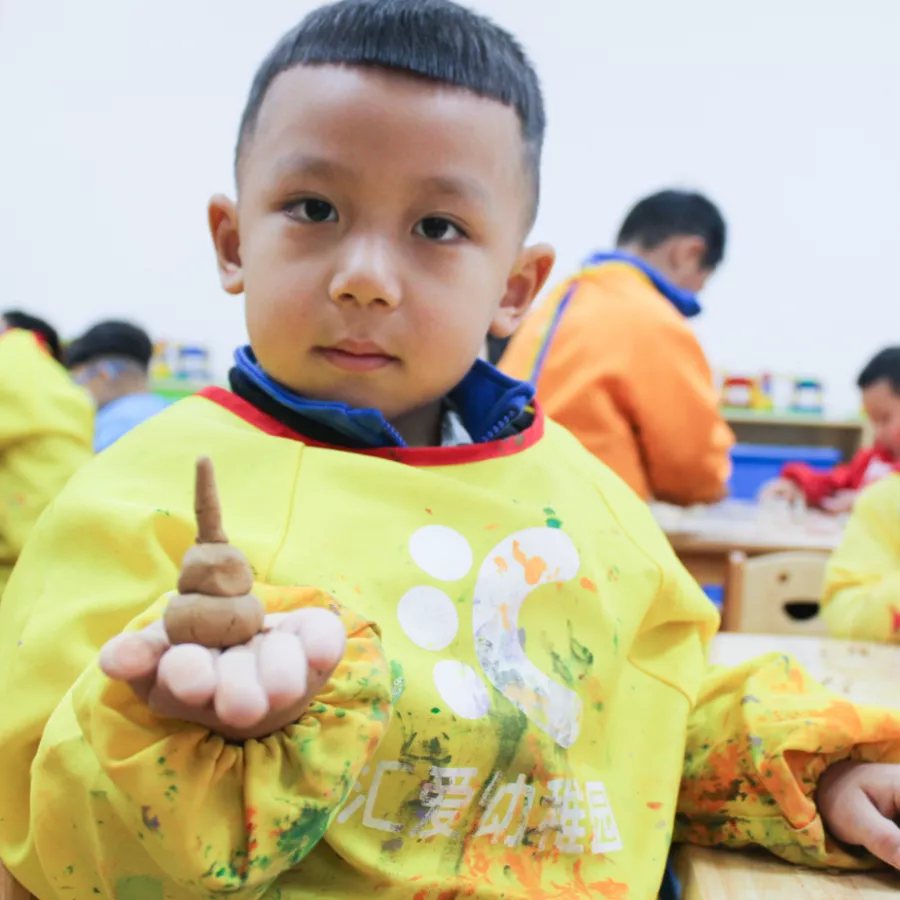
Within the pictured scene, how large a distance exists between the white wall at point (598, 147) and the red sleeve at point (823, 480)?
1.91m

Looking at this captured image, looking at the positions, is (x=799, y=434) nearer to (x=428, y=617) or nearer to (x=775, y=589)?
(x=775, y=589)

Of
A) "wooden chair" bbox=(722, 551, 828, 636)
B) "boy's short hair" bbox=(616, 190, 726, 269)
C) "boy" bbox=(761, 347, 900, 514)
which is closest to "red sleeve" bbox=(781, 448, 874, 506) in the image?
"boy" bbox=(761, 347, 900, 514)

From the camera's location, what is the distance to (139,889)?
0.52 m

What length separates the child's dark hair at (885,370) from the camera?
11.5ft

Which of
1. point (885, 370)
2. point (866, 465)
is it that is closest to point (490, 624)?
point (885, 370)

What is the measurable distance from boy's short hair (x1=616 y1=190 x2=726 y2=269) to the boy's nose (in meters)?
2.33

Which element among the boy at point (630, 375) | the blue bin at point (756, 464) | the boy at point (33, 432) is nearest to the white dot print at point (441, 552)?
the boy at point (33, 432)

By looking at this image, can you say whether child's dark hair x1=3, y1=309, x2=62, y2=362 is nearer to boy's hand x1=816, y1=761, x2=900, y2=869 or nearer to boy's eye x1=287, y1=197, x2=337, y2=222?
boy's eye x1=287, y1=197, x2=337, y2=222

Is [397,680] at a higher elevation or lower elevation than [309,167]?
lower

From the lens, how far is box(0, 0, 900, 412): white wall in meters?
5.05

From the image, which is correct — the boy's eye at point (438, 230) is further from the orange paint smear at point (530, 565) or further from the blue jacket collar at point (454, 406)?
the orange paint smear at point (530, 565)

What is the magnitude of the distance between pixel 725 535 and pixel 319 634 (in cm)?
232

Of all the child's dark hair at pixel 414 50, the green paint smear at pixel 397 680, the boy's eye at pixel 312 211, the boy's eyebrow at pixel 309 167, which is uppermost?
the child's dark hair at pixel 414 50

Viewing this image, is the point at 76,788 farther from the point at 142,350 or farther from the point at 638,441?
the point at 142,350
